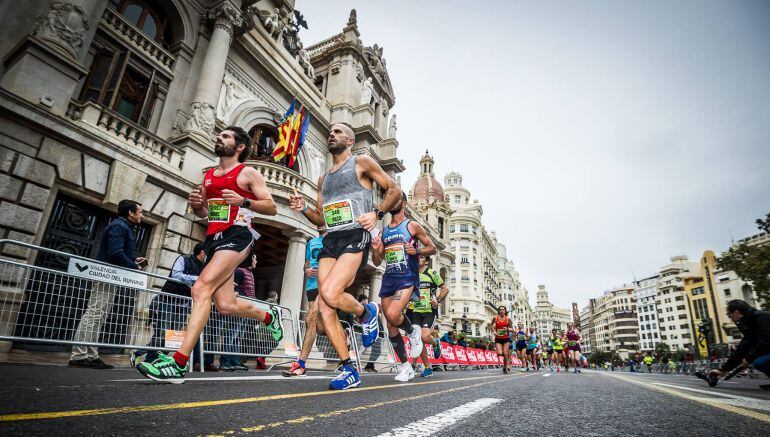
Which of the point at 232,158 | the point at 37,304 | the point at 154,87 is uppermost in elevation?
the point at 154,87

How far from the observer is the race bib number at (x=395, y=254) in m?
5.41

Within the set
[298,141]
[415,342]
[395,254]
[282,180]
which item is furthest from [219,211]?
[298,141]

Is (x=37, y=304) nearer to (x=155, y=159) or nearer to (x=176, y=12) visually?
(x=155, y=159)

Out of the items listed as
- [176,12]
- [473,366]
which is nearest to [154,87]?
[176,12]

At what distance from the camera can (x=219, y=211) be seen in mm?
3471

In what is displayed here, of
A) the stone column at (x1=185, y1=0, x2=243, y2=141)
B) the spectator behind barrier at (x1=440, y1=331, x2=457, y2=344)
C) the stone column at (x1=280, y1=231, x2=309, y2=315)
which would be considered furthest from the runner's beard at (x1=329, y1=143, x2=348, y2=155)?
the spectator behind barrier at (x1=440, y1=331, x2=457, y2=344)

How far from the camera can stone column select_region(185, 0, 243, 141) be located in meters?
11.4

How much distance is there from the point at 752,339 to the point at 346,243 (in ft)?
21.8

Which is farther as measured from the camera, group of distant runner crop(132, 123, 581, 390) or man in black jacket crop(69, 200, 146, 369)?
man in black jacket crop(69, 200, 146, 369)

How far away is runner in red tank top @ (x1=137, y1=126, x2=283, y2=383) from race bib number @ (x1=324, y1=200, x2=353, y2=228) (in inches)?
22.5

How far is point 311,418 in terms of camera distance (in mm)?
1573

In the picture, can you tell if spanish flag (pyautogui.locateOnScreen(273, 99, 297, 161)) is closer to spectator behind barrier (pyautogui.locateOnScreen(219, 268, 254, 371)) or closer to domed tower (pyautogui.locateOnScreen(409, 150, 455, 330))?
spectator behind barrier (pyautogui.locateOnScreen(219, 268, 254, 371))

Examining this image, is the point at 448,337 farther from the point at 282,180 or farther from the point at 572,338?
the point at 282,180

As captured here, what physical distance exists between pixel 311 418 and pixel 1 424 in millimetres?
1016
